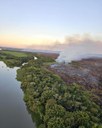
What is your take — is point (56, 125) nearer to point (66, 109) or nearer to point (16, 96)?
point (66, 109)

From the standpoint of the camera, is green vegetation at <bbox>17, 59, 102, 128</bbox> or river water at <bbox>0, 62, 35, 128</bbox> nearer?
green vegetation at <bbox>17, 59, 102, 128</bbox>

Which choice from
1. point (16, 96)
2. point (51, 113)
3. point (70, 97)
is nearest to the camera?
point (51, 113)

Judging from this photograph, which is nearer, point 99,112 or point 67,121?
point 67,121

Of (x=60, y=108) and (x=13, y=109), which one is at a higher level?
(x=60, y=108)

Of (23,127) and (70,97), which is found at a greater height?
(70,97)

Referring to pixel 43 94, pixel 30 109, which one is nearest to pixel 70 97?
pixel 43 94

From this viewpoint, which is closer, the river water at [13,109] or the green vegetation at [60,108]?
the green vegetation at [60,108]

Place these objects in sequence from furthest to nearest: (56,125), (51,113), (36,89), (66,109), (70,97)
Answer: (36,89)
(70,97)
(66,109)
(51,113)
(56,125)

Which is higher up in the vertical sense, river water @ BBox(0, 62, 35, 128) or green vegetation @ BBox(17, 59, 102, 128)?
green vegetation @ BBox(17, 59, 102, 128)

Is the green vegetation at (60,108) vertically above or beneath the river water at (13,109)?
above

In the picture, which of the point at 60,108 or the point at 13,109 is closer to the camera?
the point at 60,108
